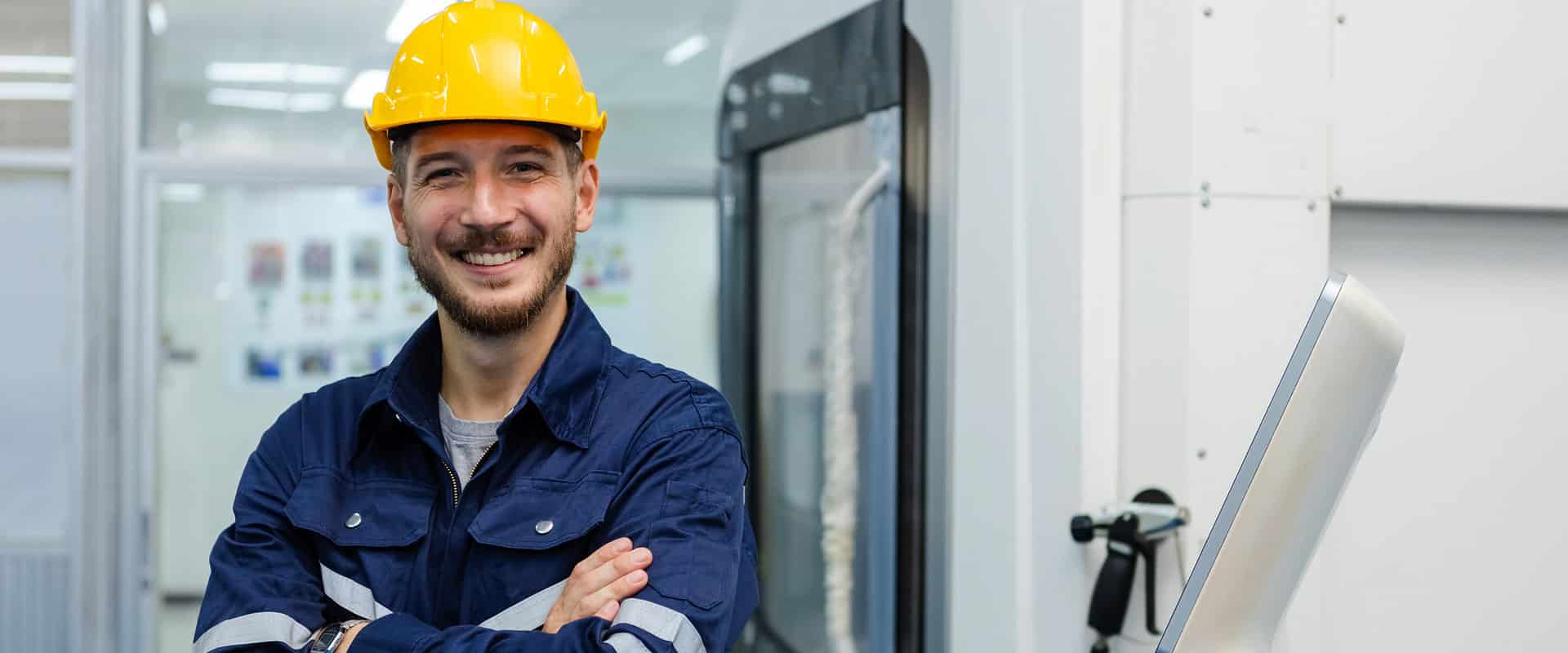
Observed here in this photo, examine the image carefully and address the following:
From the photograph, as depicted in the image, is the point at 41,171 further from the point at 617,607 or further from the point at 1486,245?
the point at 1486,245

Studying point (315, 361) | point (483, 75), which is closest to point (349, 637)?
point (483, 75)

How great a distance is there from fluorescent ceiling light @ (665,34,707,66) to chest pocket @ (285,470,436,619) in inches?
79.5

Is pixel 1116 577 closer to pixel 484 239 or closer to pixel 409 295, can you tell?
pixel 484 239

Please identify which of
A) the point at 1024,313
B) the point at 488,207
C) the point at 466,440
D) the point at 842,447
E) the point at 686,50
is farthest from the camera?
the point at 686,50

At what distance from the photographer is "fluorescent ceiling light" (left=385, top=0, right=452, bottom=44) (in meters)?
3.13

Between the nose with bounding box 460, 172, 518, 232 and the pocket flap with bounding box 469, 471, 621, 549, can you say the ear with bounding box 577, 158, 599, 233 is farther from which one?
the pocket flap with bounding box 469, 471, 621, 549

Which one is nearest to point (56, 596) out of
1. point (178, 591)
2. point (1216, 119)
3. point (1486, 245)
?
point (178, 591)

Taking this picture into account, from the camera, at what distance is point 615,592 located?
127cm

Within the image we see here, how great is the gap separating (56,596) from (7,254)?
32.4 inches

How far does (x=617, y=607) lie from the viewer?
127 cm

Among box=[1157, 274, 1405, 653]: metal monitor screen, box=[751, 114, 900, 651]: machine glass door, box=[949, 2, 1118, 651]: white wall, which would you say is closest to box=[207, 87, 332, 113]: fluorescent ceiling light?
box=[751, 114, 900, 651]: machine glass door

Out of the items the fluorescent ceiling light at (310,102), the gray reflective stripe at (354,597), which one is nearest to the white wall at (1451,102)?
the gray reflective stripe at (354,597)

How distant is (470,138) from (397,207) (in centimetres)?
14

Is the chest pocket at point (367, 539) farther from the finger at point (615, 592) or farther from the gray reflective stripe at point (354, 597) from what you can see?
the finger at point (615, 592)
